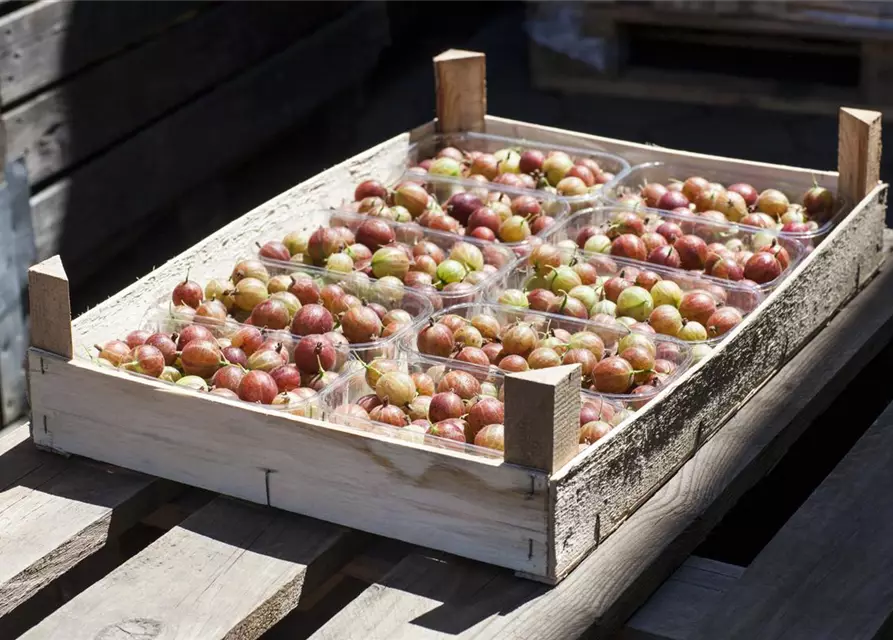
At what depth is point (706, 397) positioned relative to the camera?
6.40 feet

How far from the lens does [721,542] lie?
2.40 m

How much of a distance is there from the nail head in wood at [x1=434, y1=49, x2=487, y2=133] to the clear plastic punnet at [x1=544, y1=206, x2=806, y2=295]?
17.5 inches

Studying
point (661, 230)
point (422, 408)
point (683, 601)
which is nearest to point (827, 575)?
point (683, 601)

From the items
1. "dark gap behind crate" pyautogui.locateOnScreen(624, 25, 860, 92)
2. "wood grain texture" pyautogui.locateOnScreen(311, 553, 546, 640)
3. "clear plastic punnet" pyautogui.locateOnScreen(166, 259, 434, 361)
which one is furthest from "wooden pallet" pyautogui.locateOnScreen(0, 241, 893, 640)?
"dark gap behind crate" pyautogui.locateOnScreen(624, 25, 860, 92)

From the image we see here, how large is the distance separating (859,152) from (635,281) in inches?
19.0

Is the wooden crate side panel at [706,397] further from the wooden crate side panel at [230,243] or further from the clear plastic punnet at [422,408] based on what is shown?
the wooden crate side panel at [230,243]

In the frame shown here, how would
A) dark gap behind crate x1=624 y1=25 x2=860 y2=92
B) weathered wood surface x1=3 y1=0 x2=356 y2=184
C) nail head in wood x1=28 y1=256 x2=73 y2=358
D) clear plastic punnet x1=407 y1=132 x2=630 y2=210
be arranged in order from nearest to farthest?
nail head in wood x1=28 y1=256 x2=73 y2=358 < clear plastic punnet x1=407 y1=132 x2=630 y2=210 < weathered wood surface x1=3 y1=0 x2=356 y2=184 < dark gap behind crate x1=624 y1=25 x2=860 y2=92

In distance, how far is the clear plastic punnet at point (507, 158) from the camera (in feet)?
8.61

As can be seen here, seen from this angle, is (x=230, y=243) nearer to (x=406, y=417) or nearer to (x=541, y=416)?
(x=406, y=417)

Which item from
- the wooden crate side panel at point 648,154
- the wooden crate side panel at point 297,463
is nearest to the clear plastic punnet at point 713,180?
the wooden crate side panel at point 648,154

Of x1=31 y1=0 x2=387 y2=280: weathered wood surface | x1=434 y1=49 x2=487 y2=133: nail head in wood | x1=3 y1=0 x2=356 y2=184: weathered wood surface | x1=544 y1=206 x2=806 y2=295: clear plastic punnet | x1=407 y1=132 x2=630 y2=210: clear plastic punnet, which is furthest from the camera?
x1=31 y1=0 x2=387 y2=280: weathered wood surface

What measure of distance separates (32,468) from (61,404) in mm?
97

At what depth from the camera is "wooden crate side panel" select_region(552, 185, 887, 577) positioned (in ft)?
5.61

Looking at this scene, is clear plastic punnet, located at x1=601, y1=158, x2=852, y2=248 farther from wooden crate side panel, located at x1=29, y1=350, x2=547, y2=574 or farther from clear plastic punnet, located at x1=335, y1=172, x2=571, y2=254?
wooden crate side panel, located at x1=29, y1=350, x2=547, y2=574
